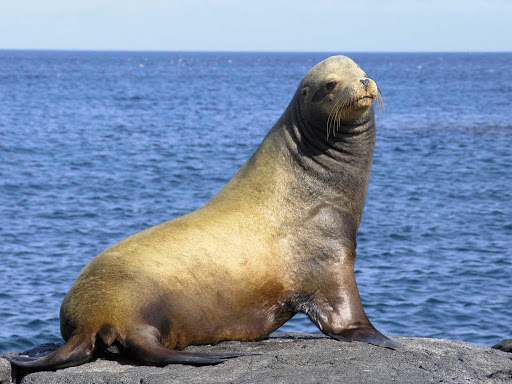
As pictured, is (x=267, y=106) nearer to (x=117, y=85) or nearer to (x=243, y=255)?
(x=117, y=85)

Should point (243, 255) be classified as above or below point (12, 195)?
above

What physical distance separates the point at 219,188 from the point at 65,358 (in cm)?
2156

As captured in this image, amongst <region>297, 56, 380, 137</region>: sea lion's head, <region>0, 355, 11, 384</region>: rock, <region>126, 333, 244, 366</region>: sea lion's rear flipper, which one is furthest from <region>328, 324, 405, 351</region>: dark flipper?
<region>0, 355, 11, 384</region>: rock

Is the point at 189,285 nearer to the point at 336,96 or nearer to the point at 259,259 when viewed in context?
the point at 259,259

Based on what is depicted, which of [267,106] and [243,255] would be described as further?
[267,106]

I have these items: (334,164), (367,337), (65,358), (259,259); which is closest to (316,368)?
(367,337)

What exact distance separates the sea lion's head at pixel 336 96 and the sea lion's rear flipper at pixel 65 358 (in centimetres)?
287

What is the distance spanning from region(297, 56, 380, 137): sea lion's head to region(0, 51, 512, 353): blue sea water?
21.4 feet

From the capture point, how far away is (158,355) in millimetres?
5961

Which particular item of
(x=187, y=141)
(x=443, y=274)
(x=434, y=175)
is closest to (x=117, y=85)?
(x=187, y=141)

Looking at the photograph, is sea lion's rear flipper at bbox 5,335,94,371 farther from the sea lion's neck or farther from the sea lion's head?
the sea lion's head

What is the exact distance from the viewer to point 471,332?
13227 mm

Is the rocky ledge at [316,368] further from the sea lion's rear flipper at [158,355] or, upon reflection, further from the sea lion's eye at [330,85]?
the sea lion's eye at [330,85]

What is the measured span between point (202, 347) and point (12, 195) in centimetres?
1962
